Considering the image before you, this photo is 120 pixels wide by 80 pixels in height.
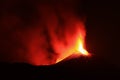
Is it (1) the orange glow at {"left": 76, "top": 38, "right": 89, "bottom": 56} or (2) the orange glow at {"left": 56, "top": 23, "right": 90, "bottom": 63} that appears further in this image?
(2) the orange glow at {"left": 56, "top": 23, "right": 90, "bottom": 63}

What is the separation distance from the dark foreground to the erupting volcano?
4.05 m

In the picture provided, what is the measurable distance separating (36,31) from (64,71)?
743cm

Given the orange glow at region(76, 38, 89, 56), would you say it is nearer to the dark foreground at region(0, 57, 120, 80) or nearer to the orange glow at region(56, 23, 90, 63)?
the orange glow at region(56, 23, 90, 63)

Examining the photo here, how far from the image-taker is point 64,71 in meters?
18.4

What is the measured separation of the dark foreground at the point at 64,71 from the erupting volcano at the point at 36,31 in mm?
4047

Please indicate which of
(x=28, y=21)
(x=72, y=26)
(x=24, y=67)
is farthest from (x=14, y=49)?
(x=24, y=67)

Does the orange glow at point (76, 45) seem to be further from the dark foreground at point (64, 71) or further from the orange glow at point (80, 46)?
the dark foreground at point (64, 71)

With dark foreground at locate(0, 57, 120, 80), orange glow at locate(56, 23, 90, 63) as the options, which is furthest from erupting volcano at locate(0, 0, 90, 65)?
dark foreground at locate(0, 57, 120, 80)

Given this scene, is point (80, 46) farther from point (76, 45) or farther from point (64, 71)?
point (64, 71)

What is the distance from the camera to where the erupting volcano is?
2472cm

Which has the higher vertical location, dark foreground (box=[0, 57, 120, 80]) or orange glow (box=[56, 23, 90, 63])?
orange glow (box=[56, 23, 90, 63])

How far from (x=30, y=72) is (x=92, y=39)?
26.0 feet

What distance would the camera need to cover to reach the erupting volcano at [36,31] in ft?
81.1

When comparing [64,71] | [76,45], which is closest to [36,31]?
[76,45]
